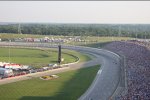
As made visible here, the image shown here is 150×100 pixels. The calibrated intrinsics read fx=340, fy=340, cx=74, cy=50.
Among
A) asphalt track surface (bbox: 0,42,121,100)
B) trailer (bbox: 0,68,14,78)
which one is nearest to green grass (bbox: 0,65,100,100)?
asphalt track surface (bbox: 0,42,121,100)

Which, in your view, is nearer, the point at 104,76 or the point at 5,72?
the point at 104,76

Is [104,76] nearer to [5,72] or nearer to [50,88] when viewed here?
[50,88]

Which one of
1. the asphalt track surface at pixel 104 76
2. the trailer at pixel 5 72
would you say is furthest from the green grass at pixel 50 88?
the trailer at pixel 5 72

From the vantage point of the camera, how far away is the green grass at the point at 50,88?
3388 centimetres

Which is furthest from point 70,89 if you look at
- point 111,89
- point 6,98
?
point 6,98

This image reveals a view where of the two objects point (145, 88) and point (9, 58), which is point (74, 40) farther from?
point (145, 88)

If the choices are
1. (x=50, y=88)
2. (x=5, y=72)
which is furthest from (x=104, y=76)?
(x=5, y=72)

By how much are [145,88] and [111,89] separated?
825 cm

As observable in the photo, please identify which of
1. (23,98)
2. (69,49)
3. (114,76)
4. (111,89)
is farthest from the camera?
(69,49)

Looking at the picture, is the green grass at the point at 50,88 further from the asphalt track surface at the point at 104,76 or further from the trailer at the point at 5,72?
the trailer at the point at 5,72

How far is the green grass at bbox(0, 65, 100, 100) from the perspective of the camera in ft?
111

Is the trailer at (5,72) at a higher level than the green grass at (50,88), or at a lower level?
higher

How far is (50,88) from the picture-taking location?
124 feet

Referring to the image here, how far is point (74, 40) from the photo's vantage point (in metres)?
106
